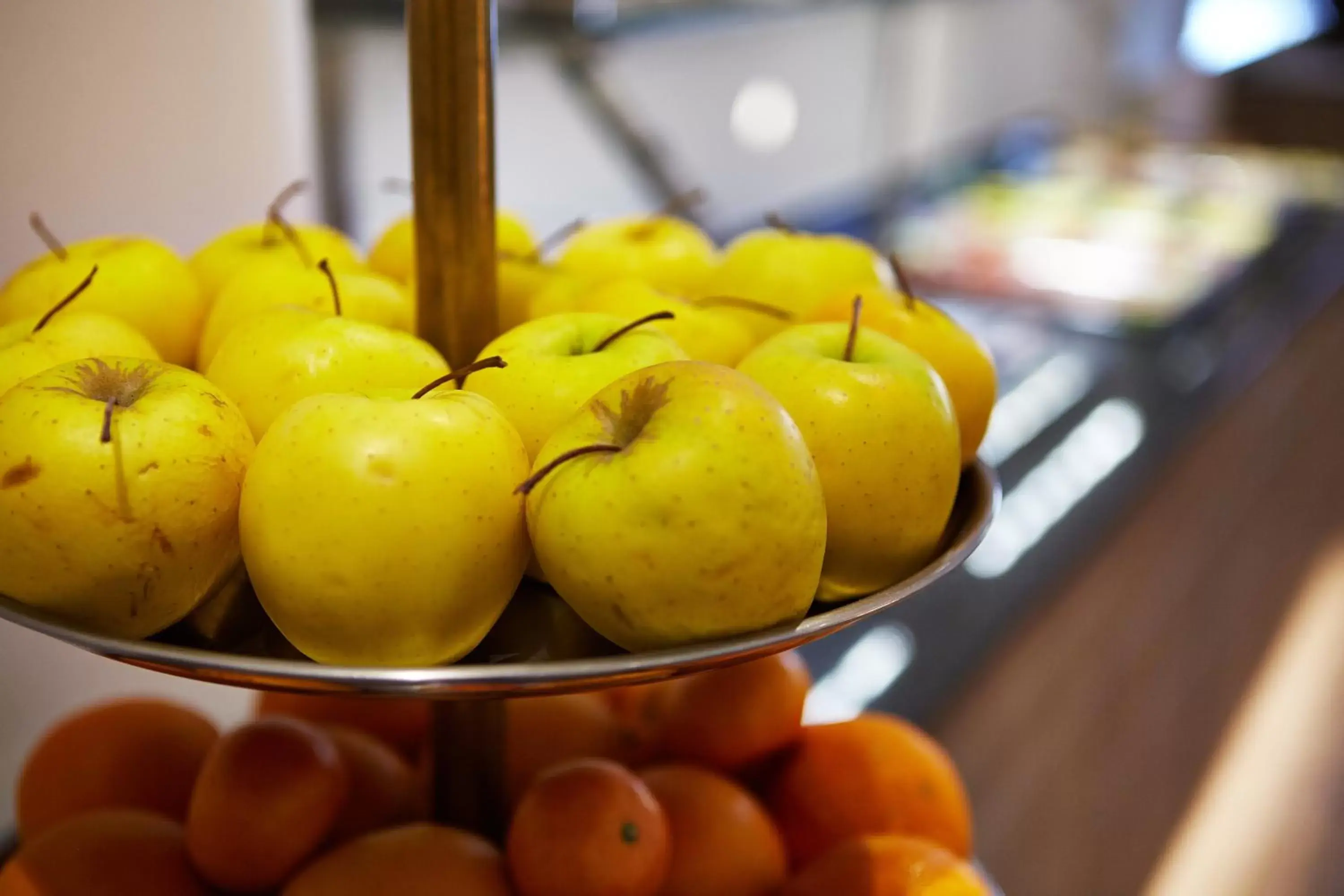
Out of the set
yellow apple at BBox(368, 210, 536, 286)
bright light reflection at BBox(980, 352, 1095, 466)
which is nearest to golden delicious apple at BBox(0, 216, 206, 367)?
yellow apple at BBox(368, 210, 536, 286)

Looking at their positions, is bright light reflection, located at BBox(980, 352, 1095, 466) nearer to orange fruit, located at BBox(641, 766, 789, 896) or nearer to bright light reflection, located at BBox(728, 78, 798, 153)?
bright light reflection, located at BBox(728, 78, 798, 153)

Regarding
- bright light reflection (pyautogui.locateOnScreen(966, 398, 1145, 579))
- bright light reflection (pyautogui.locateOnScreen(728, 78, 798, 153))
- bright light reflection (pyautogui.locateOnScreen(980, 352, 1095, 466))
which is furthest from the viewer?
bright light reflection (pyautogui.locateOnScreen(728, 78, 798, 153))

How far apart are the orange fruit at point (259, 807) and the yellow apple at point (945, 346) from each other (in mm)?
326

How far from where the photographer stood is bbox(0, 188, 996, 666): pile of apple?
0.37 m

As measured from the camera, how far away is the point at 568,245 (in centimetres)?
68

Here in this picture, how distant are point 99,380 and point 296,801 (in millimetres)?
230

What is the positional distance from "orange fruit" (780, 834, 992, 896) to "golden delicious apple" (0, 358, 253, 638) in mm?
350

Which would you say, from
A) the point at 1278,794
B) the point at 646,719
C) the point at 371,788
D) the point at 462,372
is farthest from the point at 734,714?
the point at 1278,794

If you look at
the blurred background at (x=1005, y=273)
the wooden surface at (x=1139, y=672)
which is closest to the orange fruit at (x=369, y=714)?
the blurred background at (x=1005, y=273)

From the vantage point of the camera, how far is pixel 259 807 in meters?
0.53

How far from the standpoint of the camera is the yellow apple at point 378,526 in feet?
1.21

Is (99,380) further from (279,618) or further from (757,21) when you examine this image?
(757,21)

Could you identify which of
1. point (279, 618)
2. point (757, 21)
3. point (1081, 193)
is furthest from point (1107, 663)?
point (1081, 193)

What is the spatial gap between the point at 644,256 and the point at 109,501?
1.12ft
